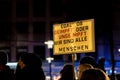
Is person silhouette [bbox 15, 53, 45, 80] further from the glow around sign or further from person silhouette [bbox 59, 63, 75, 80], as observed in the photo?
the glow around sign

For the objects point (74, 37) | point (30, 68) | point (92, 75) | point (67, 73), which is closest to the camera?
point (92, 75)

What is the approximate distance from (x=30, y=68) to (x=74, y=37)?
177 centimetres

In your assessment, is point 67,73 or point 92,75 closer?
point 92,75

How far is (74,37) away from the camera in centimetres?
785

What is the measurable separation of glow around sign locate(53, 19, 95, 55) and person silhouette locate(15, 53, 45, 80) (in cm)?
148

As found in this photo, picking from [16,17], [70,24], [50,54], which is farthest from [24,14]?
[70,24]

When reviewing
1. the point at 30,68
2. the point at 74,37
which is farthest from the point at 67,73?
the point at 30,68

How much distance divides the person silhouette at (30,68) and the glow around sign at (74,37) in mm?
1484

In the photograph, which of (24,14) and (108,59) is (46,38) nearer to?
(24,14)

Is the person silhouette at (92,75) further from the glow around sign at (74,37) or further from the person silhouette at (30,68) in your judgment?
the glow around sign at (74,37)

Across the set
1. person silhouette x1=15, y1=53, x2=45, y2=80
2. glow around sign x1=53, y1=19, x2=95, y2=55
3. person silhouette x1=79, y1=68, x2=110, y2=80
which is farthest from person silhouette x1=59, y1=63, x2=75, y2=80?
person silhouette x1=79, y1=68, x2=110, y2=80

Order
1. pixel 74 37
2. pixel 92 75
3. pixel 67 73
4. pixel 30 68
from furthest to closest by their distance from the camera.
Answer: pixel 74 37, pixel 67 73, pixel 30 68, pixel 92 75

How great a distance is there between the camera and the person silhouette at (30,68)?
631 centimetres

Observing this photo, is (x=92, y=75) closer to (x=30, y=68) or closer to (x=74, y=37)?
(x=30, y=68)
